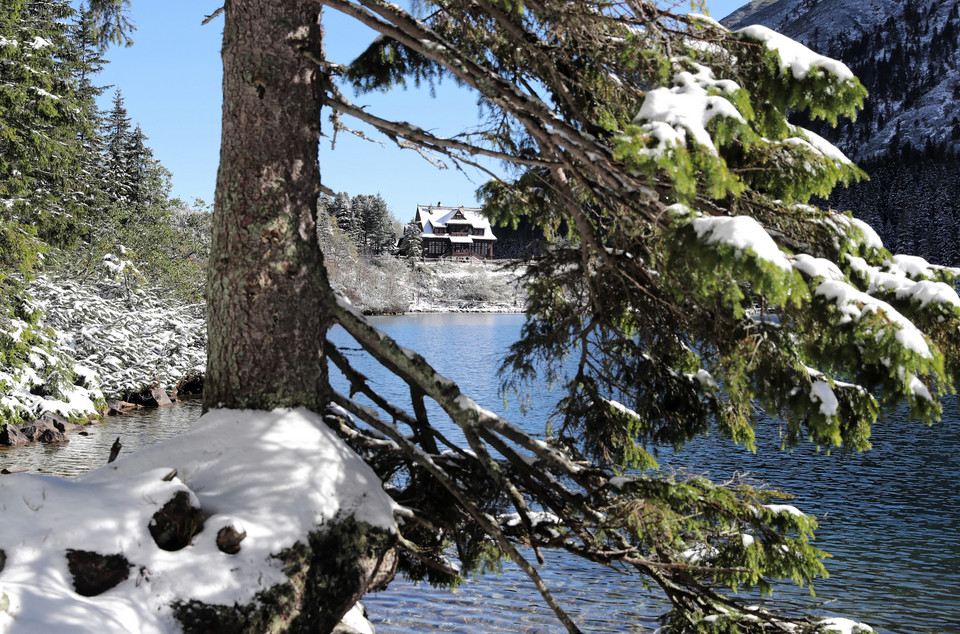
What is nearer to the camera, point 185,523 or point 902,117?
point 185,523

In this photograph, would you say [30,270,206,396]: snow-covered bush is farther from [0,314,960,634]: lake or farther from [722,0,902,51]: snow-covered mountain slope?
[722,0,902,51]: snow-covered mountain slope

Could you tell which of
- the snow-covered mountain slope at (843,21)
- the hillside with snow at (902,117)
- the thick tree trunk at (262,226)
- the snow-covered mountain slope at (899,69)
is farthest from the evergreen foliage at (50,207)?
the snow-covered mountain slope at (843,21)

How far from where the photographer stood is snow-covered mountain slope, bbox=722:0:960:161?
413 feet

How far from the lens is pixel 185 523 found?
3.62m

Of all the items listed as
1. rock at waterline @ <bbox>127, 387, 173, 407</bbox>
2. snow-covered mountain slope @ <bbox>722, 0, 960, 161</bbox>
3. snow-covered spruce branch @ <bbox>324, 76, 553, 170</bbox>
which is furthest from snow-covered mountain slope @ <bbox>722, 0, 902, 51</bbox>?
snow-covered spruce branch @ <bbox>324, 76, 553, 170</bbox>

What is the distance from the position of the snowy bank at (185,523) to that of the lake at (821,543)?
140cm

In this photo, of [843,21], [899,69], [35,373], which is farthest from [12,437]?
[843,21]

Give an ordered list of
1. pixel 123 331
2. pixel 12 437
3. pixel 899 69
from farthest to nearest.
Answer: pixel 899 69
pixel 123 331
pixel 12 437

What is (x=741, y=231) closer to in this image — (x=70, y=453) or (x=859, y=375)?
(x=859, y=375)

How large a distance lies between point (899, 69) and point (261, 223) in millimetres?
178091

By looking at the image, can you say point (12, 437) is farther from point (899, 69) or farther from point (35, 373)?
point (899, 69)

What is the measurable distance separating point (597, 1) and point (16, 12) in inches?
536

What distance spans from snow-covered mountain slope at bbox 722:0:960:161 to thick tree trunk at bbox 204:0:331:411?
12972cm

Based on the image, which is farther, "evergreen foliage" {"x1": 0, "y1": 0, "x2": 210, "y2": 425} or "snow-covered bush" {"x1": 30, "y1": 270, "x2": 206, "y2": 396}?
"snow-covered bush" {"x1": 30, "y1": 270, "x2": 206, "y2": 396}
